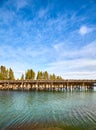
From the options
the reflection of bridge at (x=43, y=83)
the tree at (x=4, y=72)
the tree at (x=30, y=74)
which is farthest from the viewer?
the tree at (x=30, y=74)

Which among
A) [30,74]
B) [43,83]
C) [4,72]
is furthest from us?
[30,74]

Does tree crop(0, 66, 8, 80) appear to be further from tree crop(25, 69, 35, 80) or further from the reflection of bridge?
tree crop(25, 69, 35, 80)

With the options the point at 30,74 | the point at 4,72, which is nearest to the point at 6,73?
the point at 4,72

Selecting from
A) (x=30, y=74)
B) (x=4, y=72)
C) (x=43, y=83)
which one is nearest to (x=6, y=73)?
(x=4, y=72)

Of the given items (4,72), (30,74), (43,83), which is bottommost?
(43,83)

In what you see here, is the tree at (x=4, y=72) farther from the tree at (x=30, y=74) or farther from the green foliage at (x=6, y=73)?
the tree at (x=30, y=74)

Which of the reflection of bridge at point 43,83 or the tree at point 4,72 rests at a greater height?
the tree at point 4,72

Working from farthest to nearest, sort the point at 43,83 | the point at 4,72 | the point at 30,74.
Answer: the point at 30,74
the point at 4,72
the point at 43,83

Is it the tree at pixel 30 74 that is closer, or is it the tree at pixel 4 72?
the tree at pixel 4 72

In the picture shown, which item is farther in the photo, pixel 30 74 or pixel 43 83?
pixel 30 74

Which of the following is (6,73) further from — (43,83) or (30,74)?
(43,83)

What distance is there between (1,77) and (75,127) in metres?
92.1

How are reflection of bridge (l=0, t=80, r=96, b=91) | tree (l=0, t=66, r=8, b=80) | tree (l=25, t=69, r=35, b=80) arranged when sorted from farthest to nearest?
tree (l=25, t=69, r=35, b=80), tree (l=0, t=66, r=8, b=80), reflection of bridge (l=0, t=80, r=96, b=91)

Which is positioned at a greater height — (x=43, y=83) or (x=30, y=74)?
(x=30, y=74)
